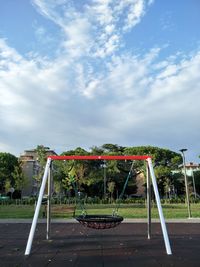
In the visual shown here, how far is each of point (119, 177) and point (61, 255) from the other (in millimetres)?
49616

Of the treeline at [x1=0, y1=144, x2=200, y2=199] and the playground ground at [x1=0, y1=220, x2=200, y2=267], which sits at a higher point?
the treeline at [x1=0, y1=144, x2=200, y2=199]

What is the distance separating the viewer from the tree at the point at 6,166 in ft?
217

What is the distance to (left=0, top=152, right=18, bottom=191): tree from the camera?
6600 cm

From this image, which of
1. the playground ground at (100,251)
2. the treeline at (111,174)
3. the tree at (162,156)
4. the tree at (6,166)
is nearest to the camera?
the playground ground at (100,251)

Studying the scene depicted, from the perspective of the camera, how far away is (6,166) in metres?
69.6

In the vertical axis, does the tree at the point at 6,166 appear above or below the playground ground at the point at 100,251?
above

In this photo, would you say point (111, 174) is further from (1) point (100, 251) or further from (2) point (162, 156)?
(1) point (100, 251)

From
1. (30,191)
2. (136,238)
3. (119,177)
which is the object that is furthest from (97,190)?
(136,238)

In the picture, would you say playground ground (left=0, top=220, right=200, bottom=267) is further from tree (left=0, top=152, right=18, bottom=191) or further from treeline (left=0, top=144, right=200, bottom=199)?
tree (left=0, top=152, right=18, bottom=191)

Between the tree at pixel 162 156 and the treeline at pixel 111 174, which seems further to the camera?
the tree at pixel 162 156

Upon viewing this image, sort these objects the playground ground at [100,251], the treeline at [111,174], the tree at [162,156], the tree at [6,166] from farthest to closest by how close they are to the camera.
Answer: the tree at [6,166] < the tree at [162,156] < the treeline at [111,174] < the playground ground at [100,251]

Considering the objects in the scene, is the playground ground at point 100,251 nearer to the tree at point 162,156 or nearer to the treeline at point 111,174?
the treeline at point 111,174

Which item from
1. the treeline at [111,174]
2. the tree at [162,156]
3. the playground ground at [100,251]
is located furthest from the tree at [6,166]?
the playground ground at [100,251]

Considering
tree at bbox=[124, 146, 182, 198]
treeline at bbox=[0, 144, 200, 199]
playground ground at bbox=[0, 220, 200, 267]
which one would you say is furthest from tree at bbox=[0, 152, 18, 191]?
playground ground at bbox=[0, 220, 200, 267]
